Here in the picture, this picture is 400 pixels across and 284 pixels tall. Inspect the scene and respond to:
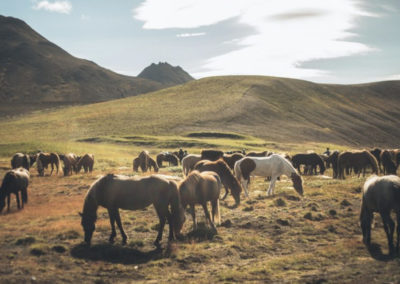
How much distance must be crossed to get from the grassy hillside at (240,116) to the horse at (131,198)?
7110 cm

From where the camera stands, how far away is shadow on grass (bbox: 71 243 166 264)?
10883mm

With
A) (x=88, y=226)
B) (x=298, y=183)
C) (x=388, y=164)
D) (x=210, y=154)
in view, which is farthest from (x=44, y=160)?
(x=388, y=164)

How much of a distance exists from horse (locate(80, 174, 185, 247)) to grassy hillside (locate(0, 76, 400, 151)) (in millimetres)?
71100

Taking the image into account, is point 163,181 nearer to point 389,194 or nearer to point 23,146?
point 389,194

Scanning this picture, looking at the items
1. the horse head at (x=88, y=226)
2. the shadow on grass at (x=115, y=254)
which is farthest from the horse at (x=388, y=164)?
the horse head at (x=88, y=226)

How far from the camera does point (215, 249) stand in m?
11.7

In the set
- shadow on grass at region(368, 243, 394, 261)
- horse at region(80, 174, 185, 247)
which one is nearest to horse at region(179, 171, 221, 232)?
horse at region(80, 174, 185, 247)

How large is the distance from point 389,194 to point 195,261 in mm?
6622

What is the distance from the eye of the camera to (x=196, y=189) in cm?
1374

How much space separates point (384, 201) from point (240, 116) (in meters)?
101

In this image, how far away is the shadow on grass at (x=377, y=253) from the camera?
34.6 feet

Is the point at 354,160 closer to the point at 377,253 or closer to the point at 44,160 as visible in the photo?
the point at 377,253

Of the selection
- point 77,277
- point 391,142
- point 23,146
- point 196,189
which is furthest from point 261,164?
point 391,142

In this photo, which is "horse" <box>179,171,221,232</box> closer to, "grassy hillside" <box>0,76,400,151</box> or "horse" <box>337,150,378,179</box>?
"horse" <box>337,150,378,179</box>
